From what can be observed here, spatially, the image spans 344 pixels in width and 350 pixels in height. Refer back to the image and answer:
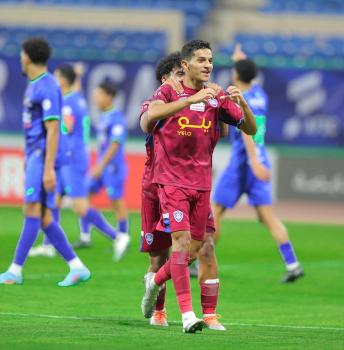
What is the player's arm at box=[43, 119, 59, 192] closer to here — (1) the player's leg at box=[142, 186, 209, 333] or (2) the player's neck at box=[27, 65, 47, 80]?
(2) the player's neck at box=[27, 65, 47, 80]

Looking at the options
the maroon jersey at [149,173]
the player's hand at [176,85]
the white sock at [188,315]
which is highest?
the player's hand at [176,85]

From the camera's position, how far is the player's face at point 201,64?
8328 millimetres

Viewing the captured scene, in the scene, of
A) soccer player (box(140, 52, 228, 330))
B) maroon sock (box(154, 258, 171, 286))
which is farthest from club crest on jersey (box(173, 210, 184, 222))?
soccer player (box(140, 52, 228, 330))

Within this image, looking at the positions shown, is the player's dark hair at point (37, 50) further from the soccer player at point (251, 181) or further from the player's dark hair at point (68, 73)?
the player's dark hair at point (68, 73)

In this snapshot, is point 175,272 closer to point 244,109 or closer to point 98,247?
point 244,109

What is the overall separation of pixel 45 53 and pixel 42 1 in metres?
16.9

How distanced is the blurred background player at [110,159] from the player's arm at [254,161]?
3.23 m

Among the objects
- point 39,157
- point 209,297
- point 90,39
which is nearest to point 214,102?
point 209,297

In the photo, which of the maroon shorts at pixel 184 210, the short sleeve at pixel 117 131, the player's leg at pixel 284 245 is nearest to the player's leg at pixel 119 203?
the short sleeve at pixel 117 131

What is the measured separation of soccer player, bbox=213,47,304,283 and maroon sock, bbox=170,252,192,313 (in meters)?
4.36

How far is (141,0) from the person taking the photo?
2841cm

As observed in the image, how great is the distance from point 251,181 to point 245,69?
4.10 feet

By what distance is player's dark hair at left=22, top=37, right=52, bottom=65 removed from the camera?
11.2m

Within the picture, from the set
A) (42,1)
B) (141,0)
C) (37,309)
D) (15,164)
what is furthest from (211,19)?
(37,309)
